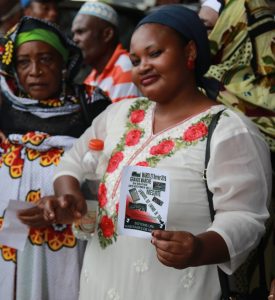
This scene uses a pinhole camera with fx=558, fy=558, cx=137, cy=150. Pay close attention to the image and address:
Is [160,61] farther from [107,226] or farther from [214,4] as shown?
[214,4]

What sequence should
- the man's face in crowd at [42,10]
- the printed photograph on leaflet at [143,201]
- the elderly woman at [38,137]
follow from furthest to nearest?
the man's face in crowd at [42,10]
the elderly woman at [38,137]
the printed photograph on leaflet at [143,201]

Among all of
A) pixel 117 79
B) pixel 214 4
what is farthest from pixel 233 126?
pixel 117 79

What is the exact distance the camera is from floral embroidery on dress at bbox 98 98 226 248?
2.30 meters

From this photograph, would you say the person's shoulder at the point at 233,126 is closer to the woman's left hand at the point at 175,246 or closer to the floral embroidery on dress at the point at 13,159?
the woman's left hand at the point at 175,246

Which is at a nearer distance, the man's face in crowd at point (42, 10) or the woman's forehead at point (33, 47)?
the woman's forehead at point (33, 47)

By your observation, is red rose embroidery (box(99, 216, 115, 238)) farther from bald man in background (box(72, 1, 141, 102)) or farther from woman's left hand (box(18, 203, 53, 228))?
bald man in background (box(72, 1, 141, 102))

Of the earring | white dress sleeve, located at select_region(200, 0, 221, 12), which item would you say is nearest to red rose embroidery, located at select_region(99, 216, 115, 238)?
the earring

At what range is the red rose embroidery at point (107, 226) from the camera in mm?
2398

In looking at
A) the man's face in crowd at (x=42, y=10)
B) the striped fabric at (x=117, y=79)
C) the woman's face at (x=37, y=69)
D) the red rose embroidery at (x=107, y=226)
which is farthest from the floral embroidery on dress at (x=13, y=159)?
the man's face in crowd at (x=42, y=10)

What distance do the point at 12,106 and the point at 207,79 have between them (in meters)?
1.22

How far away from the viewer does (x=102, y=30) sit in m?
5.42

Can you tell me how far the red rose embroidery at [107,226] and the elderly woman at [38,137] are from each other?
0.65 metres

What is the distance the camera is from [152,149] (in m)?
2.36

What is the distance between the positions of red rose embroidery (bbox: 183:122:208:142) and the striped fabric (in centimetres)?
209
